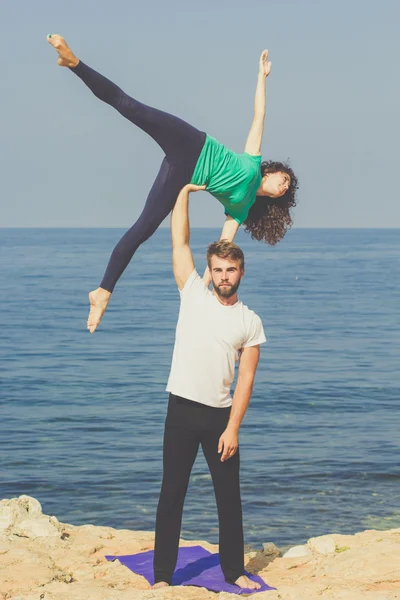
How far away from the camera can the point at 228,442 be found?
Result: 688 centimetres

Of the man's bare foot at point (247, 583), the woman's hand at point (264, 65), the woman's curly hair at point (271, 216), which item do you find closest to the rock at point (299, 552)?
the man's bare foot at point (247, 583)

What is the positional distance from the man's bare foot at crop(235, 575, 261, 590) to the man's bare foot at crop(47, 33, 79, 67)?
12.4 ft

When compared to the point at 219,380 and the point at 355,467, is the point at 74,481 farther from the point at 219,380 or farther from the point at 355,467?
the point at 219,380

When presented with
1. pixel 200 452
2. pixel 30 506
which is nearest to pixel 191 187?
pixel 30 506

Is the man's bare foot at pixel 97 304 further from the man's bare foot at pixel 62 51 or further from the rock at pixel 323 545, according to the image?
the rock at pixel 323 545

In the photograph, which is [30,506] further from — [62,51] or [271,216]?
[62,51]

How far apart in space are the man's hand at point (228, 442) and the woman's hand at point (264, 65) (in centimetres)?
274

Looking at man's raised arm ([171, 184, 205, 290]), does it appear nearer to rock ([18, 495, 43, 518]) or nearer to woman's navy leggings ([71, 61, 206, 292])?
Answer: woman's navy leggings ([71, 61, 206, 292])

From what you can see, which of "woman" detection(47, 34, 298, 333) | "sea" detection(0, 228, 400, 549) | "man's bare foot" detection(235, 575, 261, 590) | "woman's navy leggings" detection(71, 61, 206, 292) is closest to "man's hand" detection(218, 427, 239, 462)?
"man's bare foot" detection(235, 575, 261, 590)

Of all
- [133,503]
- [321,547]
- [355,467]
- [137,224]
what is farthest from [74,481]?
[137,224]

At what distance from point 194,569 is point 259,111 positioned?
11.4 feet

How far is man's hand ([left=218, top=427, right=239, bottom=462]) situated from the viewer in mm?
6883

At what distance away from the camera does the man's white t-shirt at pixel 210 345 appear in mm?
6938

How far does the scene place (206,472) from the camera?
1594 centimetres
